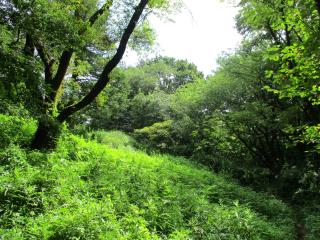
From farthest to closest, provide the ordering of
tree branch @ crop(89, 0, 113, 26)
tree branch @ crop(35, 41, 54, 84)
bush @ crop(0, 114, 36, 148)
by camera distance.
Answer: tree branch @ crop(35, 41, 54, 84)
tree branch @ crop(89, 0, 113, 26)
bush @ crop(0, 114, 36, 148)

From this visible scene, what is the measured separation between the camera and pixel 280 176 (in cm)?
1589

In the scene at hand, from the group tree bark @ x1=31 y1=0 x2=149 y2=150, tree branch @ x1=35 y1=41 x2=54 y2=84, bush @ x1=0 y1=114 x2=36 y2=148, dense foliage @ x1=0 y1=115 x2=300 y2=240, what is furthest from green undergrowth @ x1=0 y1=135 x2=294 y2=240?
tree branch @ x1=35 y1=41 x2=54 y2=84

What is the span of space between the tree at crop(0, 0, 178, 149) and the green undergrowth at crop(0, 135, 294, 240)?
1.25 m

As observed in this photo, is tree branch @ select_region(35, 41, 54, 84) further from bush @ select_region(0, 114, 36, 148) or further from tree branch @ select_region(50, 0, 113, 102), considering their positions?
bush @ select_region(0, 114, 36, 148)

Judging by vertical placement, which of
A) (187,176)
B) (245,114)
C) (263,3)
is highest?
(263,3)

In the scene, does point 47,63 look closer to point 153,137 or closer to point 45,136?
point 45,136

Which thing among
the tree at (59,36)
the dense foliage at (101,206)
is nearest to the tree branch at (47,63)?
the tree at (59,36)

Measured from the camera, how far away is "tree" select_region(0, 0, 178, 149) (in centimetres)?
574

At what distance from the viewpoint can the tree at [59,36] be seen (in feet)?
18.8

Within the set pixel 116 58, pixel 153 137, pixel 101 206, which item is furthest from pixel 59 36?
pixel 153 137

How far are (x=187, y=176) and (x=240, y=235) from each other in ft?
17.9

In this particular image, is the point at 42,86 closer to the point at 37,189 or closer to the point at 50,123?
the point at 37,189

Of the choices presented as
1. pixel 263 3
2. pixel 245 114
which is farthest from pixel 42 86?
pixel 245 114

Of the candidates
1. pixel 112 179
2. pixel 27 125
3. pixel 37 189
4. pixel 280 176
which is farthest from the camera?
pixel 280 176
